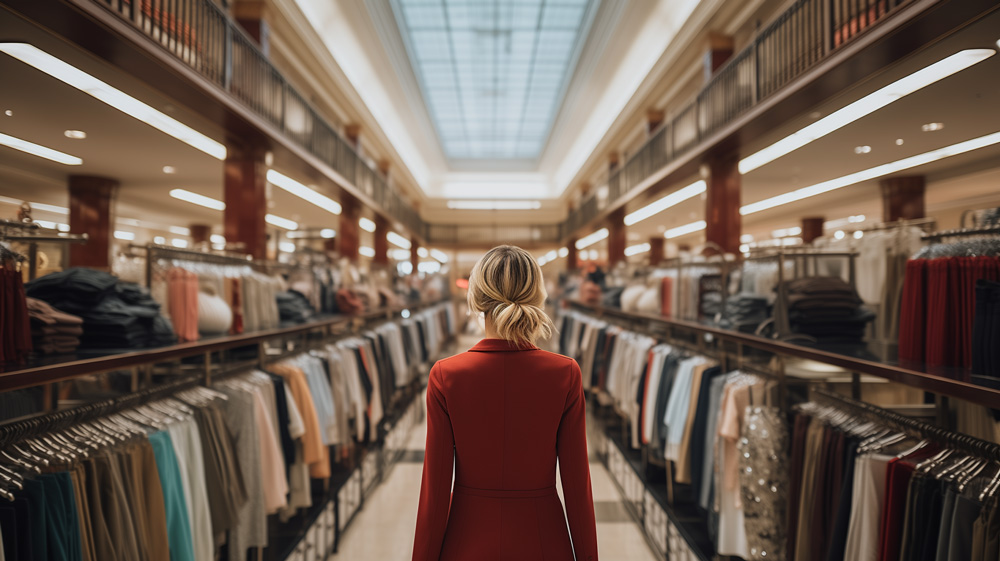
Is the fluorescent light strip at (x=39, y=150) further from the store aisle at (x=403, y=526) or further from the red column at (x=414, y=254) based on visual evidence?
the red column at (x=414, y=254)

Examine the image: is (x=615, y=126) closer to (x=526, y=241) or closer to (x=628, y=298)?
(x=628, y=298)

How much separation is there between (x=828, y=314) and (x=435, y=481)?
2210 millimetres

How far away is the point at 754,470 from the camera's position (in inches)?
107

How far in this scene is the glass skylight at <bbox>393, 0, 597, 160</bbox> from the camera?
30.8 ft

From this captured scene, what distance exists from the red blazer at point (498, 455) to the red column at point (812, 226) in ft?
45.4

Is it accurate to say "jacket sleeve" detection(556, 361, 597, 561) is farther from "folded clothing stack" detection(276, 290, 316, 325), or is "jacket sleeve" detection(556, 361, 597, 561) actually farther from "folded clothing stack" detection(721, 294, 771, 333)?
"folded clothing stack" detection(276, 290, 316, 325)

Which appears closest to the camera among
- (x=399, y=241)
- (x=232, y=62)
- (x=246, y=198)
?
(x=232, y=62)

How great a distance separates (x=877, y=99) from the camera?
15.5 ft

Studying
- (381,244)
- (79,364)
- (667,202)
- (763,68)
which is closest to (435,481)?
(79,364)

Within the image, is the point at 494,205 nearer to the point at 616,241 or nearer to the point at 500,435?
the point at 616,241

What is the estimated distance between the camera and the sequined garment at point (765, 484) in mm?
2637

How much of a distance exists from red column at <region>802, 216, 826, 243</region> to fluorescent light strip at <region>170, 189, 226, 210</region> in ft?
43.7

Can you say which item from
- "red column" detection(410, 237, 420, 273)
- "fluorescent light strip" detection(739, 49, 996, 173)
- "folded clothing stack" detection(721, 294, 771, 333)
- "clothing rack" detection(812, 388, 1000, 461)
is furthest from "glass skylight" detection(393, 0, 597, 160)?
"clothing rack" detection(812, 388, 1000, 461)

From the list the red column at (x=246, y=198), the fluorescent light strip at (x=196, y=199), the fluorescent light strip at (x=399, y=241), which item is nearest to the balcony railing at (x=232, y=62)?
the red column at (x=246, y=198)
